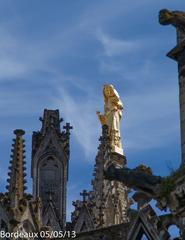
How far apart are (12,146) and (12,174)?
→ 175cm

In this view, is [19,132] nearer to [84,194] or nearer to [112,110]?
[84,194]

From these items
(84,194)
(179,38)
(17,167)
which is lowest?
(179,38)

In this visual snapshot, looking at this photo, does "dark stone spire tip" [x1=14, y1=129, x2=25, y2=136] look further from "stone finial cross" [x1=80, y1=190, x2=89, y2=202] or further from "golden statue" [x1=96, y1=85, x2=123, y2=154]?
"golden statue" [x1=96, y1=85, x2=123, y2=154]

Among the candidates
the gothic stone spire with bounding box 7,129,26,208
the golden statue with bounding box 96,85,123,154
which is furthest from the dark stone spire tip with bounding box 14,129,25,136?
the golden statue with bounding box 96,85,123,154

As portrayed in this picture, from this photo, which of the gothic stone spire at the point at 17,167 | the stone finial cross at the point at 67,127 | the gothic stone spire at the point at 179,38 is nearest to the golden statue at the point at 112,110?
the stone finial cross at the point at 67,127

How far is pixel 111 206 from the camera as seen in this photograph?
36.5m

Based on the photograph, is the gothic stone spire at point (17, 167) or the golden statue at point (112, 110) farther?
the golden statue at point (112, 110)

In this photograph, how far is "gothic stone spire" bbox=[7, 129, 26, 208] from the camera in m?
27.4

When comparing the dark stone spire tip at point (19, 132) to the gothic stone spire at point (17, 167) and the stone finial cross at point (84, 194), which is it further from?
the stone finial cross at point (84, 194)

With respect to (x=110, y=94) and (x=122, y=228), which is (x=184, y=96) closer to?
(x=122, y=228)

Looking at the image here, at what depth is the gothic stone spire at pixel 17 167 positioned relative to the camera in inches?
1078

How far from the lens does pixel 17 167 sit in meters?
29.2

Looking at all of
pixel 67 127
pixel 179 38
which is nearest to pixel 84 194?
pixel 67 127

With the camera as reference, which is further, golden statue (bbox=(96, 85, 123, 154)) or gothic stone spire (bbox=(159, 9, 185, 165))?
golden statue (bbox=(96, 85, 123, 154))
